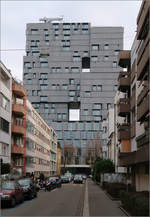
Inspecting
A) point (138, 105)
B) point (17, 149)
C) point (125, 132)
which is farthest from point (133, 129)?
point (17, 149)

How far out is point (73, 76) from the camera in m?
129

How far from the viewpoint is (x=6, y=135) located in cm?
5012

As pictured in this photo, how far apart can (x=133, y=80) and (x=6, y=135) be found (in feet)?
67.6

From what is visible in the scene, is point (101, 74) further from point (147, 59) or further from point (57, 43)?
point (147, 59)

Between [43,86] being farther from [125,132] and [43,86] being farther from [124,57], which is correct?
[125,132]

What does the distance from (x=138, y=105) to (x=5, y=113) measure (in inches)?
910

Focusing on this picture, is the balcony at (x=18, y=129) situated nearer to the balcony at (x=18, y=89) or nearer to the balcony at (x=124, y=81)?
the balcony at (x=18, y=89)

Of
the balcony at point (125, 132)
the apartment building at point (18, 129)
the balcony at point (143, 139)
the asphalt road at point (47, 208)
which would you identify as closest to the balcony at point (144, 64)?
the balcony at point (143, 139)

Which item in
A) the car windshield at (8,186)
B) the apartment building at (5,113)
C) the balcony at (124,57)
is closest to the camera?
the car windshield at (8,186)

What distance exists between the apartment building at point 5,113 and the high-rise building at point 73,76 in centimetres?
7326

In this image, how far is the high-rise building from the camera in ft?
415

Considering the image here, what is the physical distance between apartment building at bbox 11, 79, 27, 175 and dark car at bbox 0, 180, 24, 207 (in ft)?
94.0

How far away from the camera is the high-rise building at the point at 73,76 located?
12644 cm

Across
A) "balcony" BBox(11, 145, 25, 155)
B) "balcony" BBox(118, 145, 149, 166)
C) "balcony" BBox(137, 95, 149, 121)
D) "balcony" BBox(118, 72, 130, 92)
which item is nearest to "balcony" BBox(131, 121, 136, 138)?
"balcony" BBox(118, 145, 149, 166)
